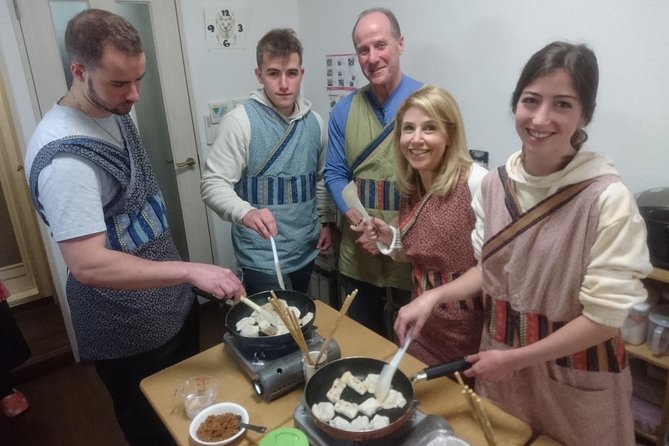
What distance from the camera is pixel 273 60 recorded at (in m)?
1.96

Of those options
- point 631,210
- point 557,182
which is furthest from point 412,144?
point 631,210

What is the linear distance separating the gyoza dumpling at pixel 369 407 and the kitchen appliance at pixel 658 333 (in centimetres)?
128

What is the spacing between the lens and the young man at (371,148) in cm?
194

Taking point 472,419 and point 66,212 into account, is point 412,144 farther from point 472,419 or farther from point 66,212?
point 66,212

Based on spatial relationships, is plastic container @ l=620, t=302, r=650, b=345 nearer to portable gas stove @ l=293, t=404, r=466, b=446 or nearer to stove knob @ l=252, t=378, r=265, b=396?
portable gas stove @ l=293, t=404, r=466, b=446

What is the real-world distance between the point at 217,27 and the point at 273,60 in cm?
127

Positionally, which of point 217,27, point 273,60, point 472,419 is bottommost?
point 472,419

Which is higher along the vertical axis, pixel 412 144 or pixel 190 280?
pixel 412 144

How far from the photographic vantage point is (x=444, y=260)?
5.07 ft

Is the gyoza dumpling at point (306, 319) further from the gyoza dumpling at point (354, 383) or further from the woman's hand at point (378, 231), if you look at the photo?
the woman's hand at point (378, 231)

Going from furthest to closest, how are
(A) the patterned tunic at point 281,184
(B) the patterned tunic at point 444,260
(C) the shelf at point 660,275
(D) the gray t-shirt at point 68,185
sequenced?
(A) the patterned tunic at point 281,184, (C) the shelf at point 660,275, (B) the patterned tunic at point 444,260, (D) the gray t-shirt at point 68,185

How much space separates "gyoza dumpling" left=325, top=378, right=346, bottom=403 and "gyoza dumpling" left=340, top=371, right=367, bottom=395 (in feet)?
0.04

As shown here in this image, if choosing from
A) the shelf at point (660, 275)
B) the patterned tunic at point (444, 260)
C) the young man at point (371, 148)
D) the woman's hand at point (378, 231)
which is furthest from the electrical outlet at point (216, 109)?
the shelf at point (660, 275)

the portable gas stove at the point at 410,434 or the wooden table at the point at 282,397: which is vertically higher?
the portable gas stove at the point at 410,434
